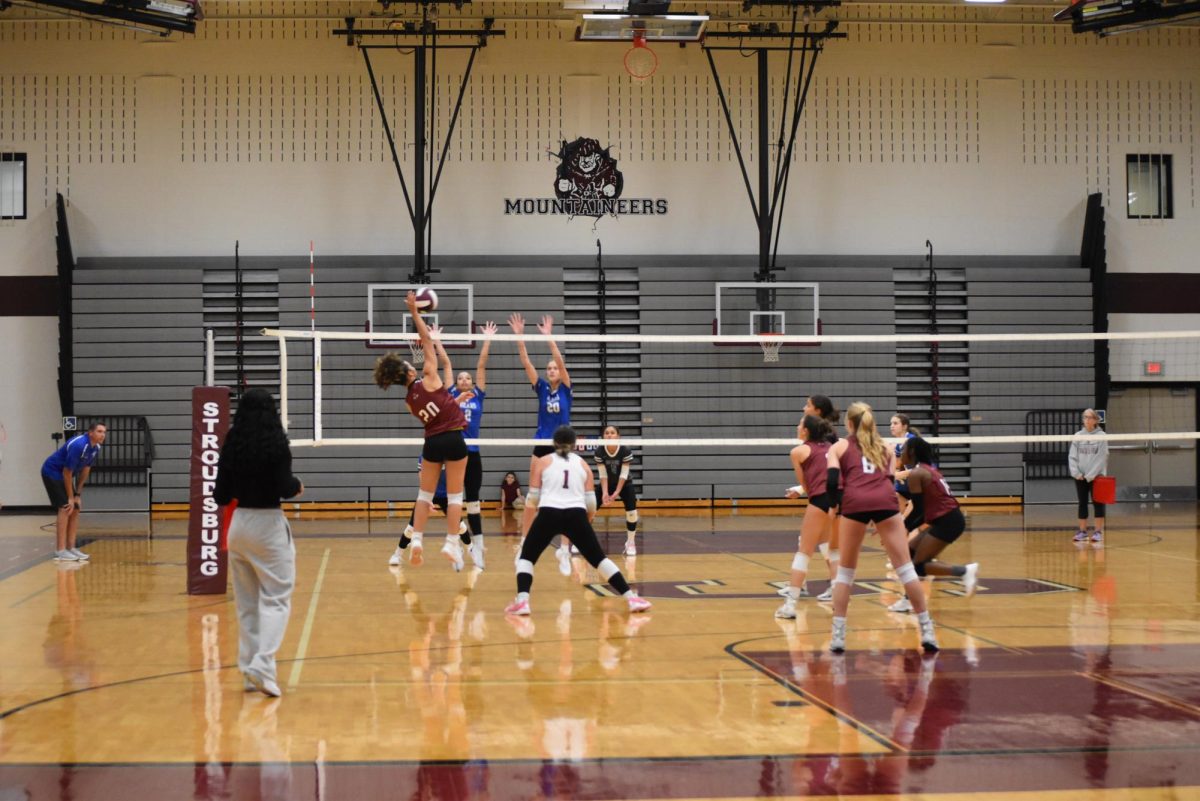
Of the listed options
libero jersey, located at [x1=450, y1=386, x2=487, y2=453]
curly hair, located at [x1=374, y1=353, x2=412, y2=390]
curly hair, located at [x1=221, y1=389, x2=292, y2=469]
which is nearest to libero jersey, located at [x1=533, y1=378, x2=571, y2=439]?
libero jersey, located at [x1=450, y1=386, x2=487, y2=453]

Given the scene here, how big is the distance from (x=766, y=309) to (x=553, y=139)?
506 centimetres

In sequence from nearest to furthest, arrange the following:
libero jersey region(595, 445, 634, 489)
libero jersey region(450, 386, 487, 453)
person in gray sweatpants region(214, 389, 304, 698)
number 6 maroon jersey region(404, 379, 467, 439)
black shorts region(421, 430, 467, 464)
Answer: person in gray sweatpants region(214, 389, 304, 698)
number 6 maroon jersey region(404, 379, 467, 439)
black shorts region(421, 430, 467, 464)
libero jersey region(450, 386, 487, 453)
libero jersey region(595, 445, 634, 489)

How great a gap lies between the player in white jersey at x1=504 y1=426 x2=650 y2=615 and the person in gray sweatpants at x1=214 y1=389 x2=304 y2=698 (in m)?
2.73


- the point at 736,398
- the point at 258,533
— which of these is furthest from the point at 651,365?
the point at 258,533

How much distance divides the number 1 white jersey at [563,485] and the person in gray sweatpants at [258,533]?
108 inches

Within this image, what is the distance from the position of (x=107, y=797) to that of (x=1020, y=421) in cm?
1955

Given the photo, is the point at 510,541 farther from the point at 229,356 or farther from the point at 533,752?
the point at 533,752

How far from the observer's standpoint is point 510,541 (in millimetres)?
16141

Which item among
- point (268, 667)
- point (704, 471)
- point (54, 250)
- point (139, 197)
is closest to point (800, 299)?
point (704, 471)

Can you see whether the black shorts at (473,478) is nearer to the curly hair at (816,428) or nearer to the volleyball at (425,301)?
the volleyball at (425,301)

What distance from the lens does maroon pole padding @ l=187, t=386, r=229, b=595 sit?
11.2 meters

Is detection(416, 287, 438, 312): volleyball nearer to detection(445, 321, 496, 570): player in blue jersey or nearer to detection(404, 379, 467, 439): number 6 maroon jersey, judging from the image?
detection(404, 379, 467, 439): number 6 maroon jersey

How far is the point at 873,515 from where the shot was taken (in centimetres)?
820

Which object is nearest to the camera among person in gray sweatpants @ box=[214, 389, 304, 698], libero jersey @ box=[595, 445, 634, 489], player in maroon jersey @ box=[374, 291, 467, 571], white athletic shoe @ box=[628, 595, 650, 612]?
person in gray sweatpants @ box=[214, 389, 304, 698]
